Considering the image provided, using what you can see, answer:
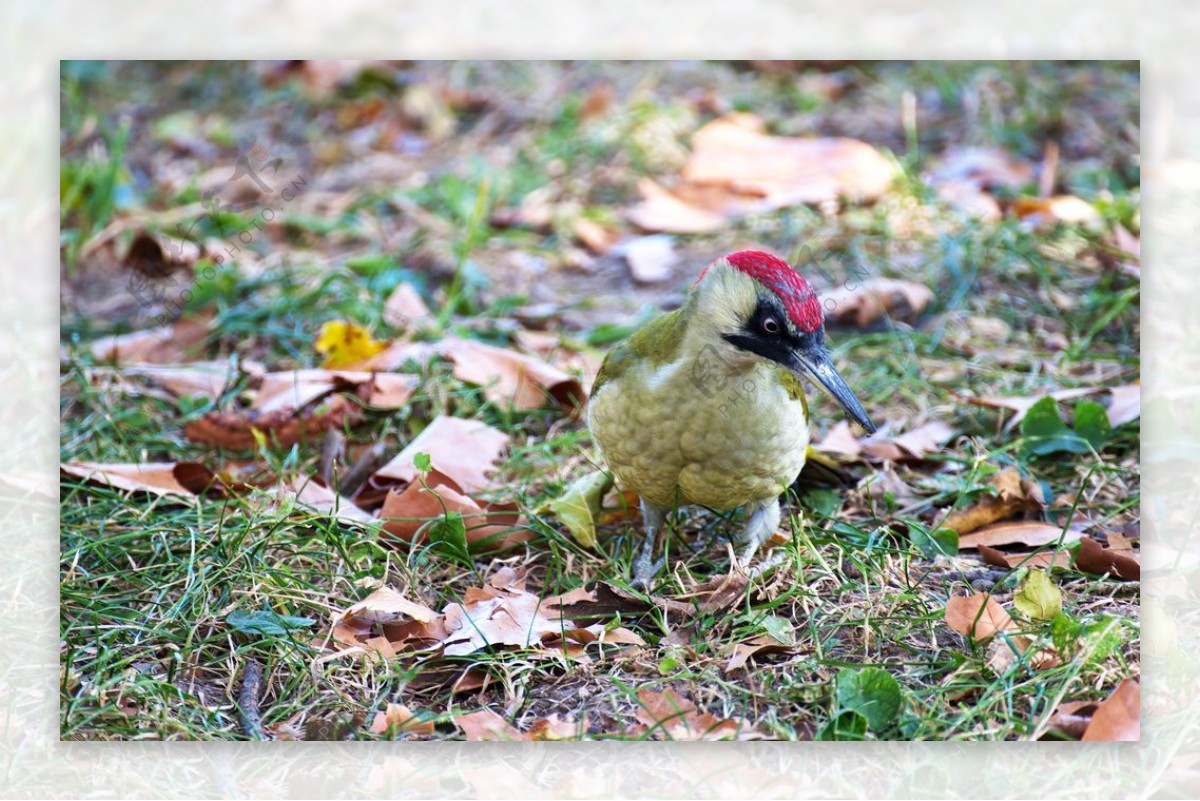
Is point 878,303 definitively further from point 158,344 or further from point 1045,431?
point 158,344

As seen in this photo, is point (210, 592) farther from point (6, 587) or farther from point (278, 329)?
point (278, 329)

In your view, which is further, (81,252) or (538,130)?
(538,130)

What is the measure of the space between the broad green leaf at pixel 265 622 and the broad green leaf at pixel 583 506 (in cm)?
66

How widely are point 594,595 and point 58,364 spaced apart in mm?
1501

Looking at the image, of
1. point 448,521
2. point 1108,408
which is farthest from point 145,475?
point 1108,408

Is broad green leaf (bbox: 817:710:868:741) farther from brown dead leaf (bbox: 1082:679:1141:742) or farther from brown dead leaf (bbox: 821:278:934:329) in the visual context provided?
brown dead leaf (bbox: 821:278:934:329)

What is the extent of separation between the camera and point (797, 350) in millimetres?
2811

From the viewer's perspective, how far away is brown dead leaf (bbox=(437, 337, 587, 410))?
388cm

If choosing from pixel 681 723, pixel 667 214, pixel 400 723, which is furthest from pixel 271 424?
pixel 667 214

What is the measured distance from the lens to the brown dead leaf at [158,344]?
409 cm

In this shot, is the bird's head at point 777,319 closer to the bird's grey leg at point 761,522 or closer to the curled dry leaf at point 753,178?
the bird's grey leg at point 761,522

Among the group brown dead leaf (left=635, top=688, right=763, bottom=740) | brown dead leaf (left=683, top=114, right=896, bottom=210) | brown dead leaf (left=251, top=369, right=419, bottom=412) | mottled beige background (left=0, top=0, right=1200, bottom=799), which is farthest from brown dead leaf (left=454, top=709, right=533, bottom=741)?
brown dead leaf (left=683, top=114, right=896, bottom=210)

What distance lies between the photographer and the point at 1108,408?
3.59 meters

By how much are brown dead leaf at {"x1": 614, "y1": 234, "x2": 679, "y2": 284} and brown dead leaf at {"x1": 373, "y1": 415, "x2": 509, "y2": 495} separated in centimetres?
112
